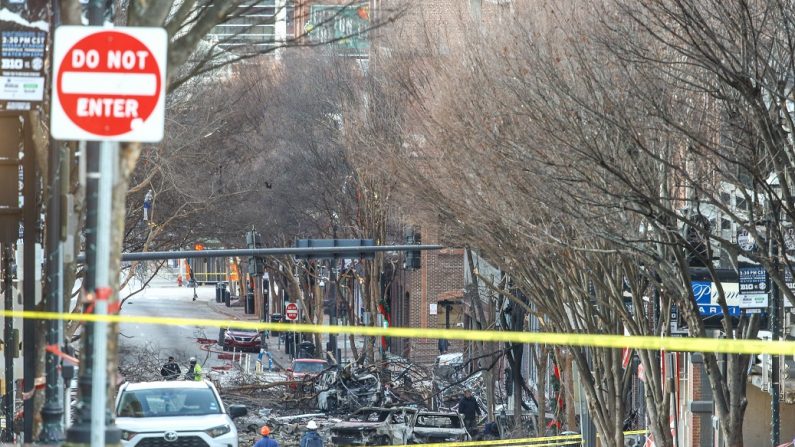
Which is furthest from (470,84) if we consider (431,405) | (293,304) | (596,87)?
(293,304)

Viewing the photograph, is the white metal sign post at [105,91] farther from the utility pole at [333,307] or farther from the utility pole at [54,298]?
the utility pole at [333,307]

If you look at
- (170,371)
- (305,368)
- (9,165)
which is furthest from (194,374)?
(9,165)

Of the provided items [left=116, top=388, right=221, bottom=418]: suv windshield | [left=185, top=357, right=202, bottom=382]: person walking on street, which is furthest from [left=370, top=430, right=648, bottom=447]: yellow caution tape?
[left=185, top=357, right=202, bottom=382]: person walking on street

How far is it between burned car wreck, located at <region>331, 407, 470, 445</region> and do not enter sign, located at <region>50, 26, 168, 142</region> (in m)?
21.1

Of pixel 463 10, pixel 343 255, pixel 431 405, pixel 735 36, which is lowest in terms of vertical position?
pixel 431 405

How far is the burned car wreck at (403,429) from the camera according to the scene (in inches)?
1063

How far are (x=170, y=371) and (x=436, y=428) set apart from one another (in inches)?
589

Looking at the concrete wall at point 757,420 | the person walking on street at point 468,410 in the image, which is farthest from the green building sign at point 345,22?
the person walking on street at point 468,410

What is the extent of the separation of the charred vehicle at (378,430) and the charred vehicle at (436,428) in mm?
216

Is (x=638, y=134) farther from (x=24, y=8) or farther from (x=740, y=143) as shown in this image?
(x=24, y=8)

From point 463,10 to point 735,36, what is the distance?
1652 centimetres

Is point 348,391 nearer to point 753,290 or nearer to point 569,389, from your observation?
point 569,389

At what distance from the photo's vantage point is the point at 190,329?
7194 cm

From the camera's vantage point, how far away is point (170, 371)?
39.8 m
